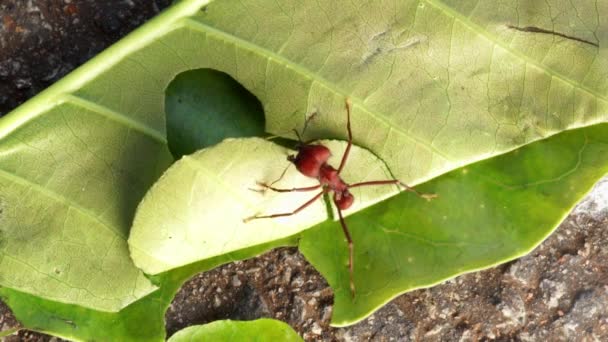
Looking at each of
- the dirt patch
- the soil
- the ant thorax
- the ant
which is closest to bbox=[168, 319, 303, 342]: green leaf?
the soil

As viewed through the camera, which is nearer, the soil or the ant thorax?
the ant thorax

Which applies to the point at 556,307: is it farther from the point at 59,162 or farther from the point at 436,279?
the point at 59,162

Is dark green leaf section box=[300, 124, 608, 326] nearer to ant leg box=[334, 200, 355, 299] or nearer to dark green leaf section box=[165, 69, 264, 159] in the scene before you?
ant leg box=[334, 200, 355, 299]

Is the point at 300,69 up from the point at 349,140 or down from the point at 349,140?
up

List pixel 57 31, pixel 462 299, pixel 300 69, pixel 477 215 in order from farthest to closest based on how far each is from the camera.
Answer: pixel 462 299 < pixel 57 31 < pixel 477 215 < pixel 300 69

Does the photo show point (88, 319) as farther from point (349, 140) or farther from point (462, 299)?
point (462, 299)

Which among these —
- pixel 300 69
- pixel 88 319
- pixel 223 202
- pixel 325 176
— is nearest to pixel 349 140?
pixel 325 176

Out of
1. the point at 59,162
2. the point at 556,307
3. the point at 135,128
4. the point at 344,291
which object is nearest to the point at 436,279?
the point at 344,291
